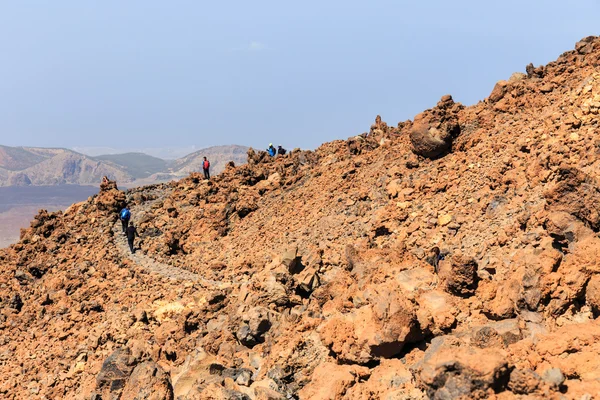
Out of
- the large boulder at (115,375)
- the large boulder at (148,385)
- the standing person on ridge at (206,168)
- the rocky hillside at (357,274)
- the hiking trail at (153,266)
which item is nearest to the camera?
the rocky hillside at (357,274)

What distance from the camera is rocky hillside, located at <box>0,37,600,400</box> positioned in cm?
770

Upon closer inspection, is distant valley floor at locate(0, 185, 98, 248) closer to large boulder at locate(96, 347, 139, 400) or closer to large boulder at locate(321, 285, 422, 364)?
large boulder at locate(96, 347, 139, 400)

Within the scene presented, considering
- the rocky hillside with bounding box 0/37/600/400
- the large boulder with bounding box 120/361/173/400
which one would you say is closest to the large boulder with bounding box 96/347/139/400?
the rocky hillside with bounding box 0/37/600/400

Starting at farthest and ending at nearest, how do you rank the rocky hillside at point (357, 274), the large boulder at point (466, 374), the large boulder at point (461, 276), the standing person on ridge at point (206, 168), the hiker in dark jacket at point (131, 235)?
the standing person on ridge at point (206, 168) < the hiker in dark jacket at point (131, 235) < the large boulder at point (461, 276) < the rocky hillside at point (357, 274) < the large boulder at point (466, 374)

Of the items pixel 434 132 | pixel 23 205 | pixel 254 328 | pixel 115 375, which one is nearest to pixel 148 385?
pixel 115 375

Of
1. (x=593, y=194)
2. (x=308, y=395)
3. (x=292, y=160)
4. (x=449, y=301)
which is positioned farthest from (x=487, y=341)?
(x=292, y=160)

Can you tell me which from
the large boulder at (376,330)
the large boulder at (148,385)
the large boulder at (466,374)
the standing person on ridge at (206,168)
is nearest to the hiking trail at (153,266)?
the standing person on ridge at (206,168)

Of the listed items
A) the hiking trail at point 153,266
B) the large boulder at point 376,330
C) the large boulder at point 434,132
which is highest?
the large boulder at point 434,132

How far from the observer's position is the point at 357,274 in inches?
451

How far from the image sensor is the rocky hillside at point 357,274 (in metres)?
7.70

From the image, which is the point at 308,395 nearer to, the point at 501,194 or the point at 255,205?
the point at 501,194

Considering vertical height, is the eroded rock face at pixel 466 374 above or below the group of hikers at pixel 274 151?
below

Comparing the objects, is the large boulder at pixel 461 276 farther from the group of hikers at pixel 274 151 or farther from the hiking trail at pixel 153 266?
the group of hikers at pixel 274 151

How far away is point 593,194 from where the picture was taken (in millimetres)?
8938
